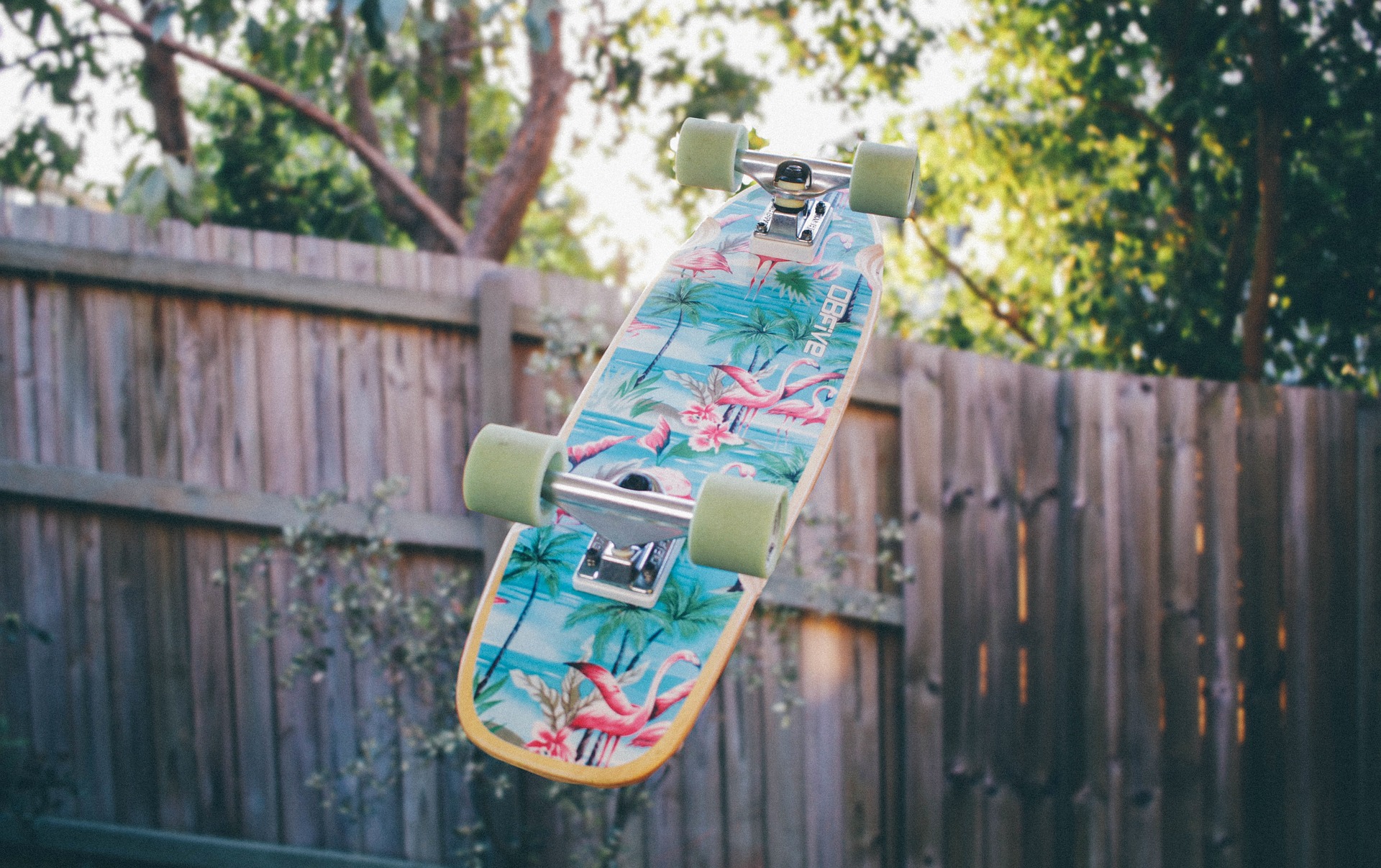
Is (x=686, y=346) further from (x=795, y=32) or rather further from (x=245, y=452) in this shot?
(x=795, y=32)

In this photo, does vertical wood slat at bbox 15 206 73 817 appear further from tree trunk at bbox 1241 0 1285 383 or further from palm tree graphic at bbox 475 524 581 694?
tree trunk at bbox 1241 0 1285 383

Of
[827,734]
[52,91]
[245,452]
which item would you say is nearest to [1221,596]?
[827,734]

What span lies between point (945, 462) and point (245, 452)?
76.2 inches

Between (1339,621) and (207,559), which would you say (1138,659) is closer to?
(1339,621)

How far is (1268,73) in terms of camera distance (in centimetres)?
309

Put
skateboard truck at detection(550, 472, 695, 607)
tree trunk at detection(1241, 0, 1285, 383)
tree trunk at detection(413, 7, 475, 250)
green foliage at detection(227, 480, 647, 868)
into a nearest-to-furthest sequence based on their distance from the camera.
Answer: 1. skateboard truck at detection(550, 472, 695, 607)
2. green foliage at detection(227, 480, 647, 868)
3. tree trunk at detection(1241, 0, 1285, 383)
4. tree trunk at detection(413, 7, 475, 250)

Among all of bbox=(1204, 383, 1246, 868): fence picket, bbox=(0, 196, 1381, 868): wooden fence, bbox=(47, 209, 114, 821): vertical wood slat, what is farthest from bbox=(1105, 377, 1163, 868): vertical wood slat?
bbox=(47, 209, 114, 821): vertical wood slat

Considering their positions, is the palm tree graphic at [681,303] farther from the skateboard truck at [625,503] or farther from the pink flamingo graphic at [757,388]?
the skateboard truck at [625,503]

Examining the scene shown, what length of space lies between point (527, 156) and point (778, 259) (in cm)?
192

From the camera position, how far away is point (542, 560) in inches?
73.5

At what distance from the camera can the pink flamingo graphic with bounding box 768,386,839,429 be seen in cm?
201

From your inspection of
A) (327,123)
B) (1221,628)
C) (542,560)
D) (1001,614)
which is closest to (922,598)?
(1001,614)

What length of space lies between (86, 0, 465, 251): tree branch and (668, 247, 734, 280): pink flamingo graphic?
1.93m

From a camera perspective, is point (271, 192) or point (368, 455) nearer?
point (368, 455)
